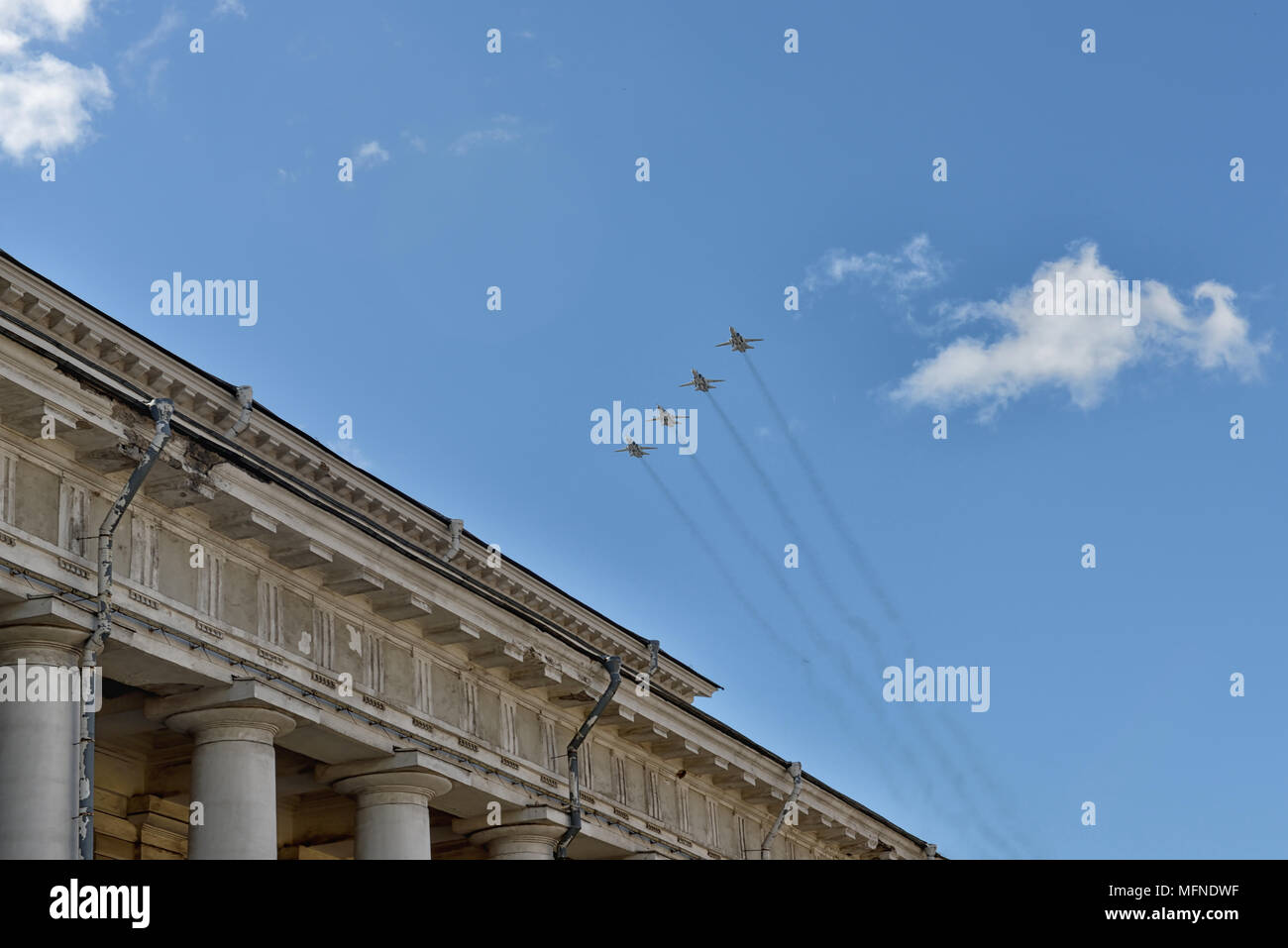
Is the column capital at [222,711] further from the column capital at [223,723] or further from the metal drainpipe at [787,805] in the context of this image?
the metal drainpipe at [787,805]

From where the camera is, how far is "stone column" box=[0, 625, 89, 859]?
65.5 ft

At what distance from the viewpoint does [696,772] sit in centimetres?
3588

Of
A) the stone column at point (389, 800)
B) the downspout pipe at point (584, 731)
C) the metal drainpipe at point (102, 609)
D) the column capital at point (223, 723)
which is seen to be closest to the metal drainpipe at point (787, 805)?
the downspout pipe at point (584, 731)

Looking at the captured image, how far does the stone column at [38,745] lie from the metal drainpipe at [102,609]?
4.0 inches

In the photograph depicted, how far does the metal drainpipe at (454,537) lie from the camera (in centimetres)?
4288

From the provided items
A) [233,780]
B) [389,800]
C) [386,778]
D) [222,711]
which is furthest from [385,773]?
[222,711]

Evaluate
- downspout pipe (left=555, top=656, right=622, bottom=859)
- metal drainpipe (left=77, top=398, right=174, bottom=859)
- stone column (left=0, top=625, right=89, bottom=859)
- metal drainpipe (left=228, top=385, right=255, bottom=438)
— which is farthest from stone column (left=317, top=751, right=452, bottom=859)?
metal drainpipe (left=228, top=385, right=255, bottom=438)

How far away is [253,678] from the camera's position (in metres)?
23.9

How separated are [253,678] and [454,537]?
62.5 feet

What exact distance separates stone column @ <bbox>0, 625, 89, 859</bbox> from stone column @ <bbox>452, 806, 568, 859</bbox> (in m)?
9.82

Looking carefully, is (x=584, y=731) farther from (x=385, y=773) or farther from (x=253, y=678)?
(x=253, y=678)
